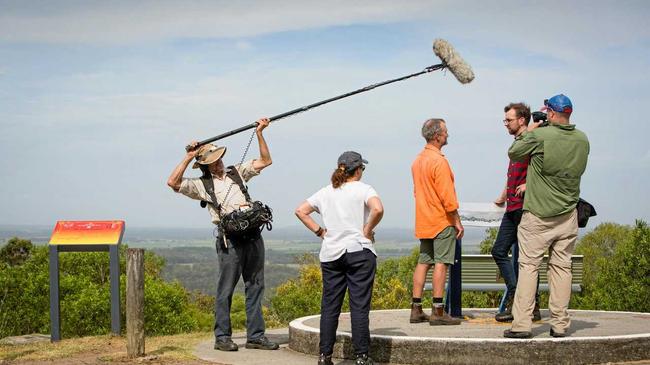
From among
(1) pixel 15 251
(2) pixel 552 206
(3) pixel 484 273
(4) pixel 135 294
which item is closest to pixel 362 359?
(2) pixel 552 206

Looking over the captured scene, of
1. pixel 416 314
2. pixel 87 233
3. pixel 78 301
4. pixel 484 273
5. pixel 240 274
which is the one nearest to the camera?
pixel 240 274

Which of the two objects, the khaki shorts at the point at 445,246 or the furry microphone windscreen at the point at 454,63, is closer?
the khaki shorts at the point at 445,246

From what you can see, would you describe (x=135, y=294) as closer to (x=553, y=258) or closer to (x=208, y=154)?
(x=208, y=154)

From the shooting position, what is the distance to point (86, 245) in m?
11.6

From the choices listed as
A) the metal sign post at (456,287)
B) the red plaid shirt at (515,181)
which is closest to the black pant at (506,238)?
the red plaid shirt at (515,181)

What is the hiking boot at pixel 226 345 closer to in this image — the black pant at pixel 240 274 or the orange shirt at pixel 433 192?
the black pant at pixel 240 274

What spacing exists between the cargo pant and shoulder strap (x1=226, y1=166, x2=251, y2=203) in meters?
2.81

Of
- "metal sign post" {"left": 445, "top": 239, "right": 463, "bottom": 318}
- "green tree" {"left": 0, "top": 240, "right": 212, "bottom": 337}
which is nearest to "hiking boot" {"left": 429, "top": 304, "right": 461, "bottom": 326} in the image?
"metal sign post" {"left": 445, "top": 239, "right": 463, "bottom": 318}

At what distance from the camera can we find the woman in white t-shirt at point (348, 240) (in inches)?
305

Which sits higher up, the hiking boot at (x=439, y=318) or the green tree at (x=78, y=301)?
the hiking boot at (x=439, y=318)

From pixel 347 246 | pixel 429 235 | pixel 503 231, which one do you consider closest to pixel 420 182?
pixel 429 235

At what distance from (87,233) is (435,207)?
490 cm

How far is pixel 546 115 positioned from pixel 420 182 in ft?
4.69

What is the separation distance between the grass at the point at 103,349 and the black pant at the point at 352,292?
186cm
